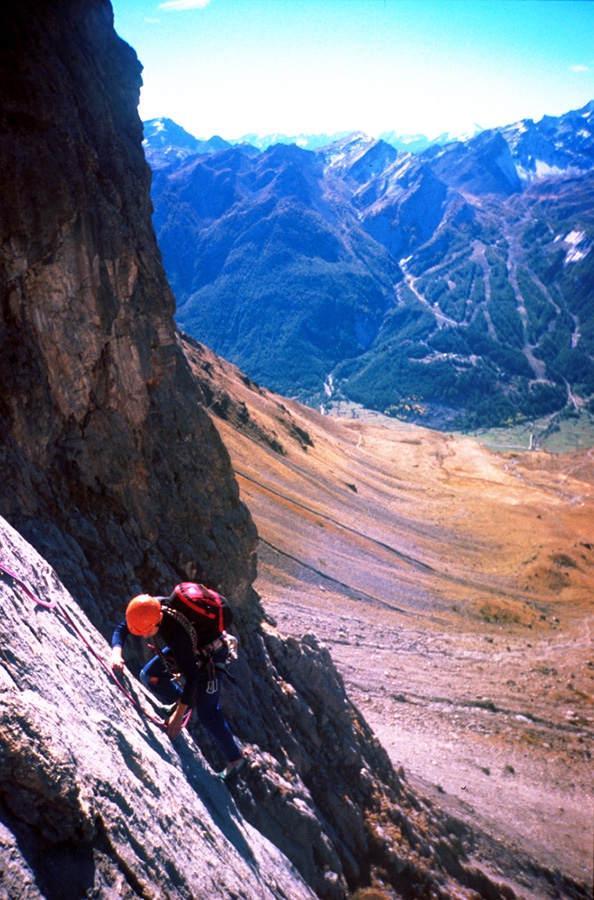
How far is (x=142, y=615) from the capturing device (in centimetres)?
673

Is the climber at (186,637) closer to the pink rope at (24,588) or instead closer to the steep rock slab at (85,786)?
the steep rock slab at (85,786)

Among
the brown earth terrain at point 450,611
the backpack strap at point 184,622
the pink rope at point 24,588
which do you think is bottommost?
the brown earth terrain at point 450,611

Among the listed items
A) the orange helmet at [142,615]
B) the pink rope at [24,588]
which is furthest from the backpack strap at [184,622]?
the pink rope at [24,588]

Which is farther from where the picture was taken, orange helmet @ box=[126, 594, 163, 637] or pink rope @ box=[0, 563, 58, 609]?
orange helmet @ box=[126, 594, 163, 637]

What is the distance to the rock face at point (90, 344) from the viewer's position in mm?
10055

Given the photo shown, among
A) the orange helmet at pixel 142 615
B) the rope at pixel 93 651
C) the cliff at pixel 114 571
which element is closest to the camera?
the cliff at pixel 114 571

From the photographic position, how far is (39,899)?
361 cm

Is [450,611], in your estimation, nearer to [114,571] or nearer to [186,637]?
[114,571]

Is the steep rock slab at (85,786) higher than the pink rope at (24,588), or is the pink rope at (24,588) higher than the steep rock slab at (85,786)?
the pink rope at (24,588)

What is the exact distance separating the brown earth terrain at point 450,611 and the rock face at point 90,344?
12.3 meters

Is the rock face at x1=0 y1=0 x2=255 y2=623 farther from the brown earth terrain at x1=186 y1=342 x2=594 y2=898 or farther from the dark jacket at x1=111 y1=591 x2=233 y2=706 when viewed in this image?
the brown earth terrain at x1=186 y1=342 x2=594 y2=898

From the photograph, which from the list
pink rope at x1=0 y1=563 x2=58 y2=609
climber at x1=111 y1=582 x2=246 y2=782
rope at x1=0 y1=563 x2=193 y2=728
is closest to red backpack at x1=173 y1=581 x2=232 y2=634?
climber at x1=111 y1=582 x2=246 y2=782

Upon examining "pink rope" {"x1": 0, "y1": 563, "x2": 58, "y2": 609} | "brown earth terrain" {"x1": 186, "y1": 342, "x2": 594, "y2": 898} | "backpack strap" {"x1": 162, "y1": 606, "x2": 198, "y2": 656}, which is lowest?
"brown earth terrain" {"x1": 186, "y1": 342, "x2": 594, "y2": 898}

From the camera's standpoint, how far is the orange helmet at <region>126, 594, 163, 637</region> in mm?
6723
